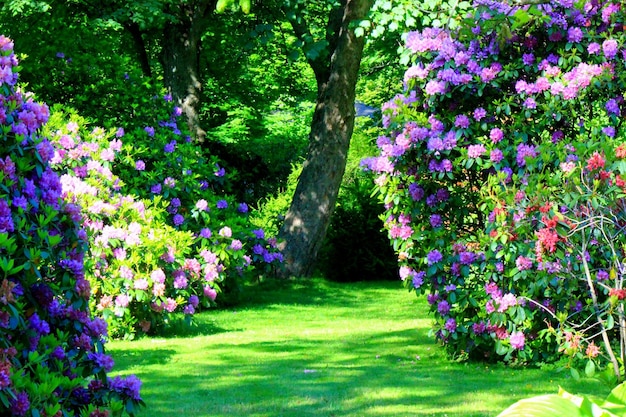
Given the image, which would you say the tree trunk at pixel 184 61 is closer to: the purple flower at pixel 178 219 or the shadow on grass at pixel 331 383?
the purple flower at pixel 178 219

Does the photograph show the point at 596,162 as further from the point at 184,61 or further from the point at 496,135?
the point at 184,61

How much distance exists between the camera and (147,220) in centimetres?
1059

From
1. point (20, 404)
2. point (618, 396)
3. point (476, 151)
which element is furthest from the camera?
point (476, 151)

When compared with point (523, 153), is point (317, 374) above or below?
below

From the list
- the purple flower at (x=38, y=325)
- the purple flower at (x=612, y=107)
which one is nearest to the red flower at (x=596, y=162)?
the purple flower at (x=612, y=107)

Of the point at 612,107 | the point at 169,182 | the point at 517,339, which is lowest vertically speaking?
the point at 517,339

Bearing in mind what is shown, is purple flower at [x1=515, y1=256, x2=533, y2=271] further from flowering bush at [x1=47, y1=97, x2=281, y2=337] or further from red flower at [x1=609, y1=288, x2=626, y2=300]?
flowering bush at [x1=47, y1=97, x2=281, y2=337]

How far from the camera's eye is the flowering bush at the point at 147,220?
32.2 feet

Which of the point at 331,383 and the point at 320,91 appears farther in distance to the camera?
the point at 320,91

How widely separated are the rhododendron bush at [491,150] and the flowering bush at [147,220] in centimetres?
298

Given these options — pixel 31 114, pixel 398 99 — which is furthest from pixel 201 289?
pixel 31 114

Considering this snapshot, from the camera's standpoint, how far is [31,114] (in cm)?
436

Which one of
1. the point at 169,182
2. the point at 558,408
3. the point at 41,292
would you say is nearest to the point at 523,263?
the point at 41,292

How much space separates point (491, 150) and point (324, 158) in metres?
8.38
